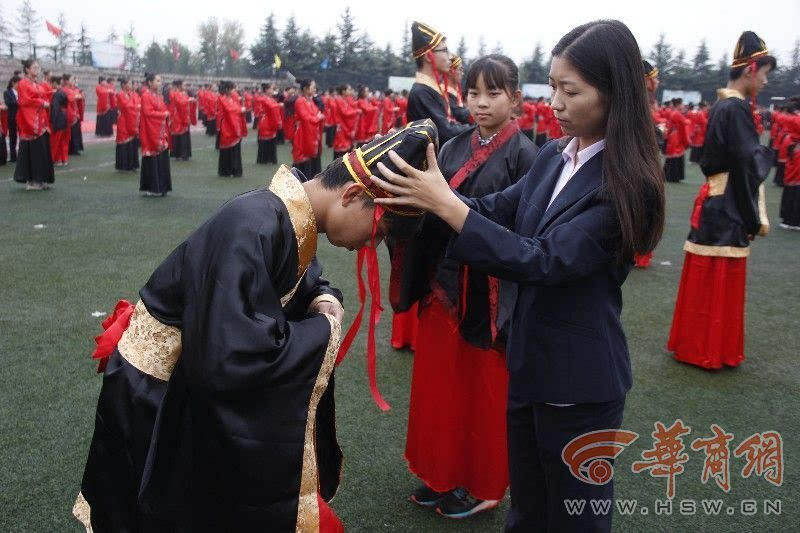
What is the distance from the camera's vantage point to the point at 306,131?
13.3m

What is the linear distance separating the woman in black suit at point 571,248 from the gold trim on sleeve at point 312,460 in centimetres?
42

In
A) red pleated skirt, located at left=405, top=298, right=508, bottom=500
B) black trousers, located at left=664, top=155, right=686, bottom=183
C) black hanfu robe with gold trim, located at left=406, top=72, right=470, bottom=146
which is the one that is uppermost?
black hanfu robe with gold trim, located at left=406, top=72, right=470, bottom=146

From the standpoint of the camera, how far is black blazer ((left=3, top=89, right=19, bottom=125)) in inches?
549

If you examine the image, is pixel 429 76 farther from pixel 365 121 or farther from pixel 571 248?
pixel 365 121

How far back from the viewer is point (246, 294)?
162 centimetres

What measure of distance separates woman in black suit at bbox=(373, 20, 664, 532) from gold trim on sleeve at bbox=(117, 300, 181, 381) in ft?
2.32

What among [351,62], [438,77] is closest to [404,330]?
[438,77]

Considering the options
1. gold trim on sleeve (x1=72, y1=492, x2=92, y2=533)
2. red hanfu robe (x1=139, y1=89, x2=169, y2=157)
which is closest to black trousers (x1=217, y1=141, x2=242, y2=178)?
red hanfu robe (x1=139, y1=89, x2=169, y2=157)

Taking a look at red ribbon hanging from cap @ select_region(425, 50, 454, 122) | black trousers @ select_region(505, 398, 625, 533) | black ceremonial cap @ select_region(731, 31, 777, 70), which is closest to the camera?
black trousers @ select_region(505, 398, 625, 533)

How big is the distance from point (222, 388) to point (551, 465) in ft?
3.23

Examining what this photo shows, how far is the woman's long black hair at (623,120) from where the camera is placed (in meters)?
1.79

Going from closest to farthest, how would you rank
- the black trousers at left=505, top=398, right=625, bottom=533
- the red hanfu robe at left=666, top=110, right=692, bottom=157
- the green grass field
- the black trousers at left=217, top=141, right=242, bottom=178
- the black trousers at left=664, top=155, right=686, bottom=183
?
the black trousers at left=505, top=398, right=625, bottom=533 → the green grass field → the black trousers at left=217, top=141, right=242, bottom=178 → the red hanfu robe at left=666, top=110, right=692, bottom=157 → the black trousers at left=664, top=155, right=686, bottom=183

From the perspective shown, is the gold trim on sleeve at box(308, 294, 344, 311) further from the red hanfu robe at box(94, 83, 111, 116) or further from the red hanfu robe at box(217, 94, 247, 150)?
the red hanfu robe at box(94, 83, 111, 116)

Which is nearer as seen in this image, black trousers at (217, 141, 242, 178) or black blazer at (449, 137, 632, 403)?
black blazer at (449, 137, 632, 403)
